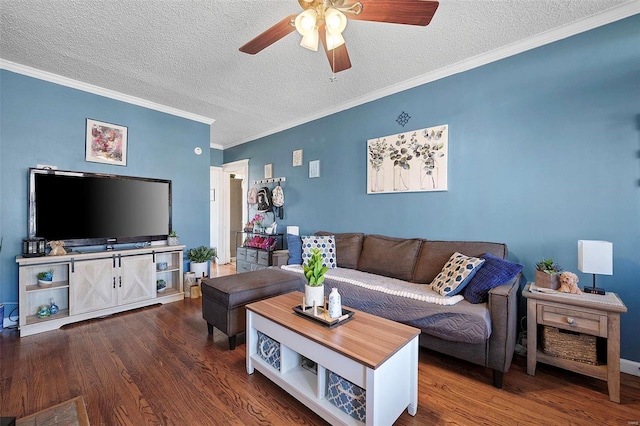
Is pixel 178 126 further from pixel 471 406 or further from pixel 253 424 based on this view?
pixel 471 406

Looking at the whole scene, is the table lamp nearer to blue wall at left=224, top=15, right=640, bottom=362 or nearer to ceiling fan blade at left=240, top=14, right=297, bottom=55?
blue wall at left=224, top=15, right=640, bottom=362

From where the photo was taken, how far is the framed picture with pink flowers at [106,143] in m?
3.04

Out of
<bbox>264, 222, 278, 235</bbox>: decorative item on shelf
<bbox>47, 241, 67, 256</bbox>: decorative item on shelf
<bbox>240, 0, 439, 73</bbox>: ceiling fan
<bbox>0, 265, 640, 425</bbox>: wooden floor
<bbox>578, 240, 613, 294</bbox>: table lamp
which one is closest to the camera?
<bbox>240, 0, 439, 73</bbox>: ceiling fan

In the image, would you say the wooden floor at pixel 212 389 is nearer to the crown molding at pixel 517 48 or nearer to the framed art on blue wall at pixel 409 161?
the framed art on blue wall at pixel 409 161

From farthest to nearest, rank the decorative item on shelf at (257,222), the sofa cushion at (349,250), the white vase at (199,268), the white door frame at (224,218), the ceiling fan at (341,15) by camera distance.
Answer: the white door frame at (224,218) < the decorative item on shelf at (257,222) < the white vase at (199,268) < the sofa cushion at (349,250) < the ceiling fan at (341,15)

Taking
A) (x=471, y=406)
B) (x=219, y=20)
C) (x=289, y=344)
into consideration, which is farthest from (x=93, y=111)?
(x=471, y=406)

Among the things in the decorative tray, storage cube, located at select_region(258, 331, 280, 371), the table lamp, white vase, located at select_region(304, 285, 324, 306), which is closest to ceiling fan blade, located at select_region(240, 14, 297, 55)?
white vase, located at select_region(304, 285, 324, 306)

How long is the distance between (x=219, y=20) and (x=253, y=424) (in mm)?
2707

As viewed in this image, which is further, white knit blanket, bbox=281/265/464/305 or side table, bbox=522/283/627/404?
white knit blanket, bbox=281/265/464/305

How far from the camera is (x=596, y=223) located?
1.97 meters

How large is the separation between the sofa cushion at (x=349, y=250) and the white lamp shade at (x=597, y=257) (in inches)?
77.0

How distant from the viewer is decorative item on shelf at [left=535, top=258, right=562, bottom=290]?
1.92 meters

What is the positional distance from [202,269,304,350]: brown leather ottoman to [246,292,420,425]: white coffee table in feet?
1.39

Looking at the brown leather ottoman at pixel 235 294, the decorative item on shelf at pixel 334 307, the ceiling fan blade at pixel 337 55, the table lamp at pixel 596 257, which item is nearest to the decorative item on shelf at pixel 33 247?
the brown leather ottoman at pixel 235 294
